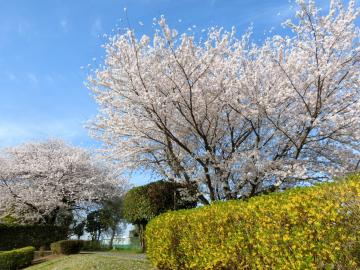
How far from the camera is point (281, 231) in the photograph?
553cm

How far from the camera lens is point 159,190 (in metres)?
17.5

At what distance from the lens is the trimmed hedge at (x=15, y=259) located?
60.3ft

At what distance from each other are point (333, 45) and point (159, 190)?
9582mm

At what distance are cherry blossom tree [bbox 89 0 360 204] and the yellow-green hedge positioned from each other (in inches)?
182

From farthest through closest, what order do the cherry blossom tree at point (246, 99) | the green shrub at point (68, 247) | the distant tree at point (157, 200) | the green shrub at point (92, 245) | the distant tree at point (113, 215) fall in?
the distant tree at point (113, 215)
the green shrub at point (92, 245)
the green shrub at point (68, 247)
the distant tree at point (157, 200)
the cherry blossom tree at point (246, 99)

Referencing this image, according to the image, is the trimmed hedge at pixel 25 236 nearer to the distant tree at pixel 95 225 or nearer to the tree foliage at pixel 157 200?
the distant tree at pixel 95 225

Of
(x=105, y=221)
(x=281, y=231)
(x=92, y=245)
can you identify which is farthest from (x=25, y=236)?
(x=281, y=231)

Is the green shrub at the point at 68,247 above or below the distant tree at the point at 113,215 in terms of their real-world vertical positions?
below

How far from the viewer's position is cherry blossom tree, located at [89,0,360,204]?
11.8 meters

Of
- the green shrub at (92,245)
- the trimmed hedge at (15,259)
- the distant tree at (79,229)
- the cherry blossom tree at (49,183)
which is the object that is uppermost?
the cherry blossom tree at (49,183)

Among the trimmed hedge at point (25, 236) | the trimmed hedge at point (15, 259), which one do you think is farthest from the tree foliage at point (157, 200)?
the trimmed hedge at point (25, 236)

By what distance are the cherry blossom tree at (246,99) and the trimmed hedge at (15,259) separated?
8631 millimetres

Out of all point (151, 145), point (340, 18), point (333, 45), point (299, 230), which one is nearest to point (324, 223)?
point (299, 230)

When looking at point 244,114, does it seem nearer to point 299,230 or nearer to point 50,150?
point 299,230
